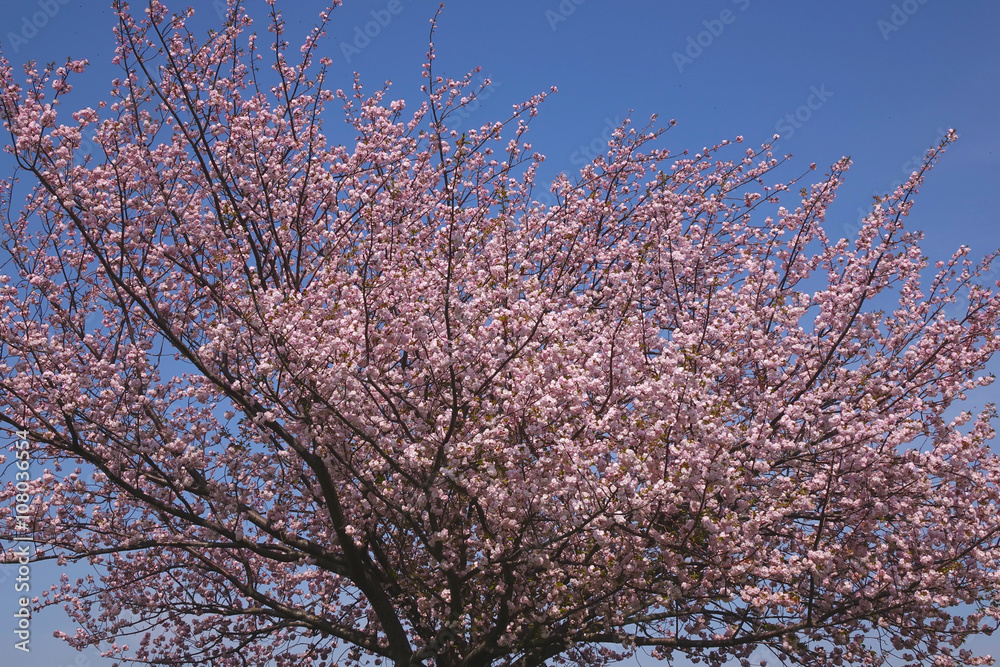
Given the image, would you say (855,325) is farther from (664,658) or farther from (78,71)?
(78,71)

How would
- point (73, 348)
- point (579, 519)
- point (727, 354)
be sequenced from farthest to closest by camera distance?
point (73, 348) → point (727, 354) → point (579, 519)

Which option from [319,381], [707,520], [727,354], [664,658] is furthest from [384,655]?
[727,354]

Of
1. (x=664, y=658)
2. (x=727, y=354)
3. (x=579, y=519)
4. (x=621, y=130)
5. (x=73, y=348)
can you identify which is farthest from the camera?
(x=621, y=130)

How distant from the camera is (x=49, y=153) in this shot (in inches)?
404

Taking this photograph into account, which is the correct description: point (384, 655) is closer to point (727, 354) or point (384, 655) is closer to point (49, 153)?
point (727, 354)

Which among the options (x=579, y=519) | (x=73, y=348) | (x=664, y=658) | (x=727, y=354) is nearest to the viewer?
(x=579, y=519)

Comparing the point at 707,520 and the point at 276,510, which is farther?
the point at 276,510

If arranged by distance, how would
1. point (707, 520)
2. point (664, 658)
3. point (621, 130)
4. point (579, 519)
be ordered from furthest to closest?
point (621, 130)
point (664, 658)
point (579, 519)
point (707, 520)

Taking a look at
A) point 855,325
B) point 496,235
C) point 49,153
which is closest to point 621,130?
point 496,235

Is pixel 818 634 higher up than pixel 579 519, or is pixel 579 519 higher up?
pixel 579 519

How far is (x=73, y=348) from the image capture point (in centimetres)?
1083

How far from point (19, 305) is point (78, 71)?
11.2 feet

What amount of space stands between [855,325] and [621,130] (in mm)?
→ 6744

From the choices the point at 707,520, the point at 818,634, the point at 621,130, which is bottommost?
the point at 818,634
